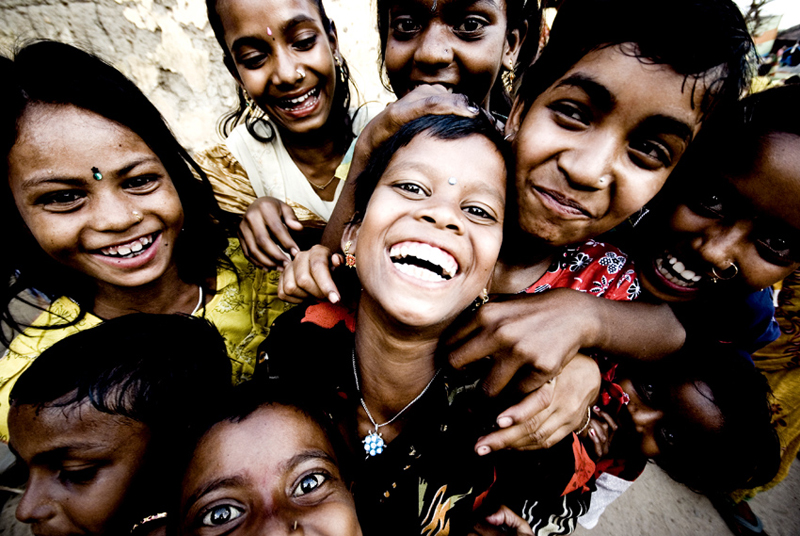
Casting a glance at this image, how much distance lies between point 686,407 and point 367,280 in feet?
4.48

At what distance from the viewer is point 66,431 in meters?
1.01

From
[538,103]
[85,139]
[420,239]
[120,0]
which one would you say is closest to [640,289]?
[538,103]

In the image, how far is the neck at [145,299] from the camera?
148cm

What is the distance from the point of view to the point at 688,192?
125 centimetres

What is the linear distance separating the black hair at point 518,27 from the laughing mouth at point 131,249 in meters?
1.38

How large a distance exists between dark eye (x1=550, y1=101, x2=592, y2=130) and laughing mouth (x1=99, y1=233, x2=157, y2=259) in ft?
5.07

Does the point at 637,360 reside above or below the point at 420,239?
below

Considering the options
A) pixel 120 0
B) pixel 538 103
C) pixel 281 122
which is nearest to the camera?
pixel 538 103

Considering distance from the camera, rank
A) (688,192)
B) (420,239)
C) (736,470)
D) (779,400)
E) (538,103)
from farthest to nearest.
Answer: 1. (779,400)
2. (736,470)
3. (688,192)
4. (538,103)
5. (420,239)

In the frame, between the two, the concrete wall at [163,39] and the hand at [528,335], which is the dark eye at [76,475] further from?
the concrete wall at [163,39]

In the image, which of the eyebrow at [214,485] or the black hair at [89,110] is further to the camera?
the black hair at [89,110]

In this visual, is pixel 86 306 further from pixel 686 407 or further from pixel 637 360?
pixel 686 407

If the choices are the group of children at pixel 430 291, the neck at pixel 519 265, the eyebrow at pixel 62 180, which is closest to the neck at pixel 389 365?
the group of children at pixel 430 291

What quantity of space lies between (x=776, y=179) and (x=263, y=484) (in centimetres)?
174
